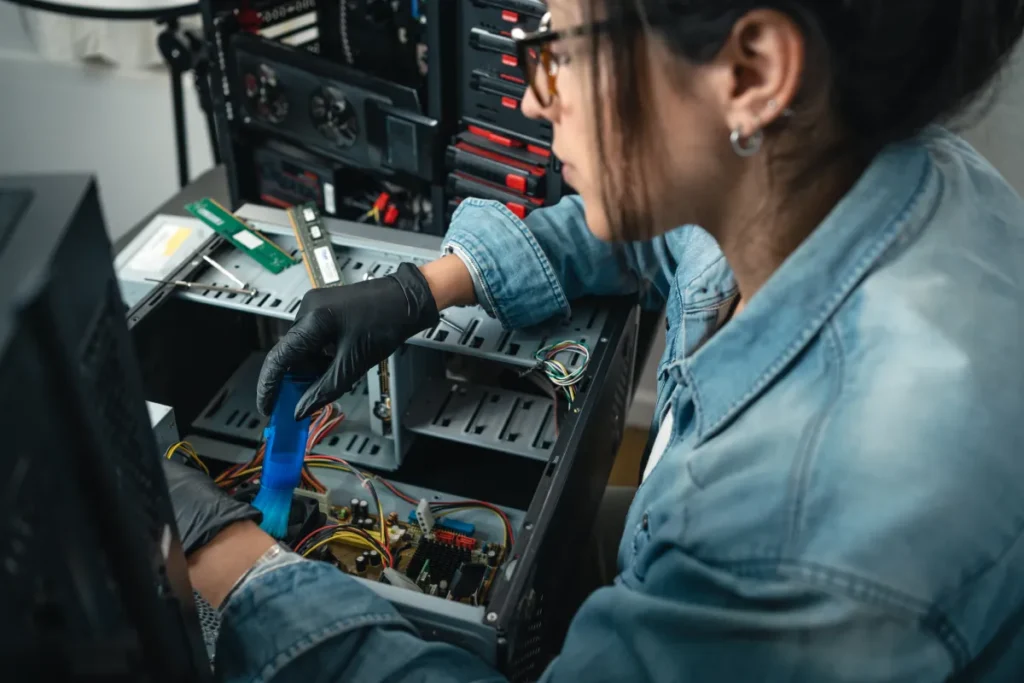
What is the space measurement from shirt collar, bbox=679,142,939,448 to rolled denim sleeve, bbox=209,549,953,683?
130 mm

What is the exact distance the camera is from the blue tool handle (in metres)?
0.82

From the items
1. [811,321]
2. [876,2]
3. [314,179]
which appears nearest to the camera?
[876,2]

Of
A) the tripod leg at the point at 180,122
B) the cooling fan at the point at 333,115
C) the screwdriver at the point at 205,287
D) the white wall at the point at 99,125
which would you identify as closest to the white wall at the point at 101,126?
the white wall at the point at 99,125

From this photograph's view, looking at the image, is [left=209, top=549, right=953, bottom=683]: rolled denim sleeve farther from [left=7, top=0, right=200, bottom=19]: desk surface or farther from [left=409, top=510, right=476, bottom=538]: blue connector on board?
[left=7, top=0, right=200, bottom=19]: desk surface

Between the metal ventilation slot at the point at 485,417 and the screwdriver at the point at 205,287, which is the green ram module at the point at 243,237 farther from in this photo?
the metal ventilation slot at the point at 485,417

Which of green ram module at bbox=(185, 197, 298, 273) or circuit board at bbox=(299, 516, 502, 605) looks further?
green ram module at bbox=(185, 197, 298, 273)

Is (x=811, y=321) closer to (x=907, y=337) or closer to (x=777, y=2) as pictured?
(x=907, y=337)

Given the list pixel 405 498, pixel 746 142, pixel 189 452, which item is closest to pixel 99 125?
pixel 189 452

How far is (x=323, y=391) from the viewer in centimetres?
84

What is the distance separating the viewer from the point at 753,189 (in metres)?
0.60

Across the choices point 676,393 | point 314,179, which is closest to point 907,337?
point 676,393

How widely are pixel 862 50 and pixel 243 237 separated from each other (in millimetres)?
734

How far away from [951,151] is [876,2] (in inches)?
9.1

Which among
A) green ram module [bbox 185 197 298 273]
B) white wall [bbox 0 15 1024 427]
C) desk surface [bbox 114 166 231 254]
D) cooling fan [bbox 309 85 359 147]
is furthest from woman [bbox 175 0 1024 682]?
white wall [bbox 0 15 1024 427]
